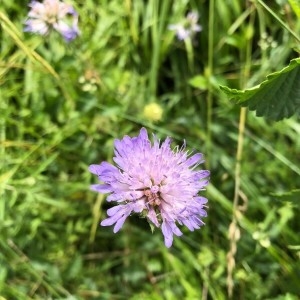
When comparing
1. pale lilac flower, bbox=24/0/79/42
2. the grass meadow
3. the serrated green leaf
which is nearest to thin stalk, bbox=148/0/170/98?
the grass meadow

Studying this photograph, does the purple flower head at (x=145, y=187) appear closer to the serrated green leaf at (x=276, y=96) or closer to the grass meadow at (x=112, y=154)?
the serrated green leaf at (x=276, y=96)

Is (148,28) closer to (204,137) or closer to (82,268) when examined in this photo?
(204,137)

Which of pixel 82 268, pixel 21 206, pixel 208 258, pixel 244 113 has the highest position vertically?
pixel 244 113

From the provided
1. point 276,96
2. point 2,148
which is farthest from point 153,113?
point 276,96

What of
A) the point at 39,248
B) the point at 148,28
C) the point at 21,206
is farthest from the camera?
the point at 148,28

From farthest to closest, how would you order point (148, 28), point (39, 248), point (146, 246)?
point (148, 28) < point (146, 246) < point (39, 248)

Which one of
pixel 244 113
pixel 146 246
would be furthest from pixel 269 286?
pixel 244 113

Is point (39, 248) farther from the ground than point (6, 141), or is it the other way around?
point (6, 141)
